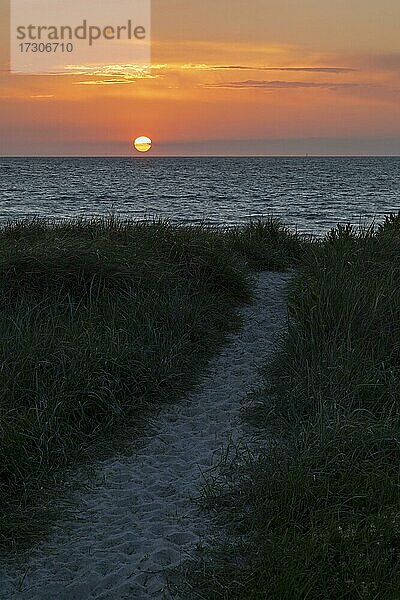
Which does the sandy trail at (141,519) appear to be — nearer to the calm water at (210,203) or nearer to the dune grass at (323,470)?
the dune grass at (323,470)

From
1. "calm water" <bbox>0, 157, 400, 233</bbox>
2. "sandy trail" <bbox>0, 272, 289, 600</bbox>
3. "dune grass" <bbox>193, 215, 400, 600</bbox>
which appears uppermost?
"calm water" <bbox>0, 157, 400, 233</bbox>

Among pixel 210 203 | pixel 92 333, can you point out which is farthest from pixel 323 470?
pixel 210 203

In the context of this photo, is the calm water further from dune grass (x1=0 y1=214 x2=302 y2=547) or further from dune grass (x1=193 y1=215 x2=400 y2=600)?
dune grass (x1=193 y1=215 x2=400 y2=600)

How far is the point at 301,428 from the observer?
224 inches

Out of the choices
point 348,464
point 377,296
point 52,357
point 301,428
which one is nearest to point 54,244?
point 52,357

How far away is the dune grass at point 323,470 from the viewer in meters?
3.84

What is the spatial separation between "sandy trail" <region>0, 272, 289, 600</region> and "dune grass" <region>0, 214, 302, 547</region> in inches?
10.2

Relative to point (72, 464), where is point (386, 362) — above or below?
above

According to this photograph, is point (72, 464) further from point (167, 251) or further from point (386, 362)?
point (167, 251)

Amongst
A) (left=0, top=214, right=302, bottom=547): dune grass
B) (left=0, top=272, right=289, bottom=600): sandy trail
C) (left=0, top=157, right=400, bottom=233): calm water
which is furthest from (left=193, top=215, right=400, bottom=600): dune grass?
(left=0, top=157, right=400, bottom=233): calm water

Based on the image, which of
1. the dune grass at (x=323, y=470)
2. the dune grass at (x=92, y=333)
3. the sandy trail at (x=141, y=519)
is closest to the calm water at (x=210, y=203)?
the dune grass at (x=92, y=333)

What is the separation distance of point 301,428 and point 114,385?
1867mm

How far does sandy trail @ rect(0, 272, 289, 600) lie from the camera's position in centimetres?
404

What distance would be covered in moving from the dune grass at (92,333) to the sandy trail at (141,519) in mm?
259
